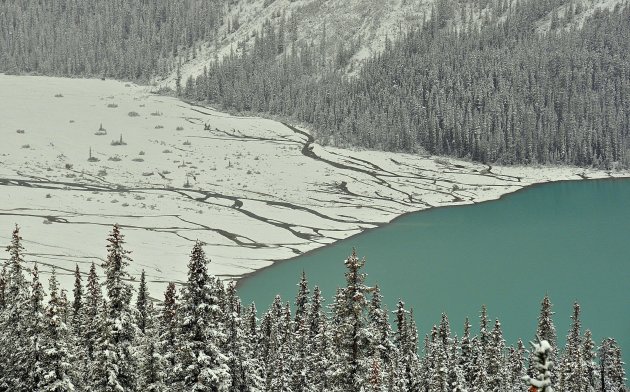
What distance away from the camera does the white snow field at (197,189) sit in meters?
105

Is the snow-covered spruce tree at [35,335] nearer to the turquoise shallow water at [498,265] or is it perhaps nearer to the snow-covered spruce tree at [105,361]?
the snow-covered spruce tree at [105,361]

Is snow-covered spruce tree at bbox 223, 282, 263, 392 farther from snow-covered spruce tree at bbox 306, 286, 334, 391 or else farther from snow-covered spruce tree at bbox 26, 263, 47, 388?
snow-covered spruce tree at bbox 26, 263, 47, 388

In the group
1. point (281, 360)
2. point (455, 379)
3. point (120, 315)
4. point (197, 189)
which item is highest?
point (120, 315)

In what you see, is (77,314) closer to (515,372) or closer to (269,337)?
(269,337)

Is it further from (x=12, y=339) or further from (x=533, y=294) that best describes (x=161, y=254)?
(x=12, y=339)

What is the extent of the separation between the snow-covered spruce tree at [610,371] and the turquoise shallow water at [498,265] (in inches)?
687

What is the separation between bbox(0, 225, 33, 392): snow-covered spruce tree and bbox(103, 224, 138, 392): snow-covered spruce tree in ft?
19.4

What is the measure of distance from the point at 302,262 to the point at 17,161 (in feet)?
253

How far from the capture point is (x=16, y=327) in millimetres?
32312

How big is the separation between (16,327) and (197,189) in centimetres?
11364

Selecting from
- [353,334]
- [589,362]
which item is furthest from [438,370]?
A: [589,362]

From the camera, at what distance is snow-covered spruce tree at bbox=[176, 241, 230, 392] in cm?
2666

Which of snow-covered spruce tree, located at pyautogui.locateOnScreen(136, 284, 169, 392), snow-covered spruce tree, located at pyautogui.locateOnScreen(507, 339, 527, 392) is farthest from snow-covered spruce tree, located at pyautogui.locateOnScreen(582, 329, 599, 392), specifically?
snow-covered spruce tree, located at pyautogui.locateOnScreen(136, 284, 169, 392)

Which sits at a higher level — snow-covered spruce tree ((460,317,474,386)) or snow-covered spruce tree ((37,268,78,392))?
snow-covered spruce tree ((37,268,78,392))
